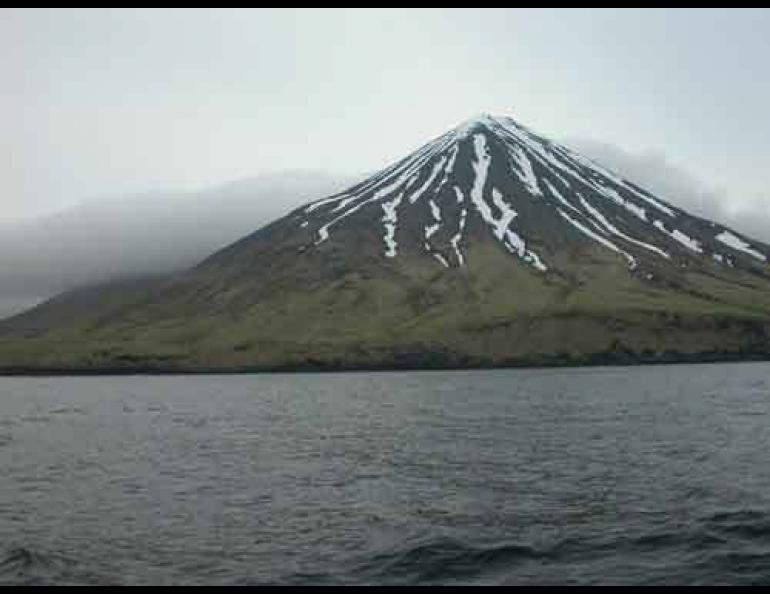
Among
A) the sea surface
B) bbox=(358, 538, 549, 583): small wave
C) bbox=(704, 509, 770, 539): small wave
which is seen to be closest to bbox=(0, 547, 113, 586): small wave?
the sea surface

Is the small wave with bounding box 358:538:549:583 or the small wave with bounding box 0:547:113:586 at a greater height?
the small wave with bounding box 0:547:113:586

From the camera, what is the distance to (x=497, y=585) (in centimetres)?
2603

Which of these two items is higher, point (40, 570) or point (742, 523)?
point (40, 570)

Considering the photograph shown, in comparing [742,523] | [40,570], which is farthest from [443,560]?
[40,570]

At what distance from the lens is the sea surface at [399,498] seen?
2853 cm

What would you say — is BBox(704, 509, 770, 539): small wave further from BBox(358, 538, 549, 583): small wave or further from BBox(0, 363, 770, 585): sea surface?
BBox(358, 538, 549, 583): small wave

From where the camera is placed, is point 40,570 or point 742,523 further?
point 742,523

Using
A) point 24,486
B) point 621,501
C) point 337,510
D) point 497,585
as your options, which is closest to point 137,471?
point 24,486

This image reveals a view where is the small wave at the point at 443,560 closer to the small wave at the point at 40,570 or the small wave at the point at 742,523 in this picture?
the small wave at the point at 742,523

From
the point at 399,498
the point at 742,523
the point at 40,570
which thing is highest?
the point at 40,570

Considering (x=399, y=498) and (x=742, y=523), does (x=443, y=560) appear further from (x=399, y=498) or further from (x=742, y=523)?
(x=742, y=523)

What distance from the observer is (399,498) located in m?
40.1

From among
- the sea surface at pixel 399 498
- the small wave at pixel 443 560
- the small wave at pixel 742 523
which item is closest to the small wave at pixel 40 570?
the sea surface at pixel 399 498

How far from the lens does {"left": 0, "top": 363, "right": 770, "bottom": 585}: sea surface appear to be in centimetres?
2853
